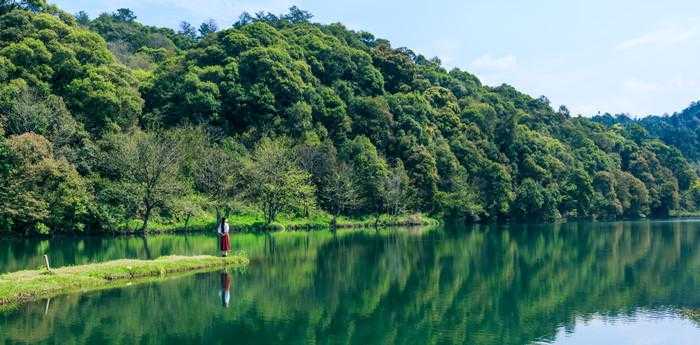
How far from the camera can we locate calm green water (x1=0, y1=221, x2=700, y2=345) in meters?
19.6

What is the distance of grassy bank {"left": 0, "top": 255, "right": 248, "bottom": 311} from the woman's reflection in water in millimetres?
2516

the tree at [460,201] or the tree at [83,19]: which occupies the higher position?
the tree at [83,19]

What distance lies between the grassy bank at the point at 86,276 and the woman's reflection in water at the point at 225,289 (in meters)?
2.52

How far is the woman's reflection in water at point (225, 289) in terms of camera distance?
23938 millimetres

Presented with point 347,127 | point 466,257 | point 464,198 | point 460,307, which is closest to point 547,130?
point 464,198

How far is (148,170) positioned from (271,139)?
23659 millimetres

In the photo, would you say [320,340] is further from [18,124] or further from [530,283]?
[18,124]

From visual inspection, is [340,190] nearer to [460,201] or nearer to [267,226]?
[267,226]

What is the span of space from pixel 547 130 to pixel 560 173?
18412mm

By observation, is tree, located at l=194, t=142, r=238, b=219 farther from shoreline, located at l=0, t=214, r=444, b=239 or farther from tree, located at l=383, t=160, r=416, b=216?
tree, located at l=383, t=160, r=416, b=216

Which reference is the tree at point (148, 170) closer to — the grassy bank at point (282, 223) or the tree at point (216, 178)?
the grassy bank at point (282, 223)

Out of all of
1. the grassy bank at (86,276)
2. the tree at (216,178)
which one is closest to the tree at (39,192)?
the tree at (216,178)

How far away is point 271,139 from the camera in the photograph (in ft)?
264

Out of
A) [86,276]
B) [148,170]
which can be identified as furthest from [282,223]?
[86,276]
